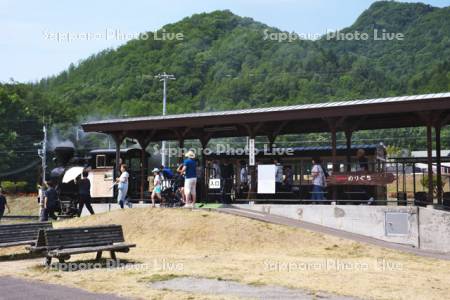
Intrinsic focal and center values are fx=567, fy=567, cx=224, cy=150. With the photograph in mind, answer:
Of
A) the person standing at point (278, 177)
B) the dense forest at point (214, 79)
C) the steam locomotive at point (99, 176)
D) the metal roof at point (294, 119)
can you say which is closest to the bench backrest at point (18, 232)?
the metal roof at point (294, 119)

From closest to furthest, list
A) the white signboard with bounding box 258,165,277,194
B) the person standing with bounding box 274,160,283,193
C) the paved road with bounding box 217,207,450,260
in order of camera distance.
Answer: the paved road with bounding box 217,207,450,260 < the white signboard with bounding box 258,165,277,194 < the person standing with bounding box 274,160,283,193

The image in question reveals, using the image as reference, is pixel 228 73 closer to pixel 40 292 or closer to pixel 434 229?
pixel 434 229

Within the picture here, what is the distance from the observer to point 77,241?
11.5m

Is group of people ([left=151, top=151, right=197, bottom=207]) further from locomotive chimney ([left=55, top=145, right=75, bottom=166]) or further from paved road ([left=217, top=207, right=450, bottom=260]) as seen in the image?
locomotive chimney ([left=55, top=145, right=75, bottom=166])

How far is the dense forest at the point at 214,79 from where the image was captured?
2854 inches

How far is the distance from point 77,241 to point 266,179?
8667mm

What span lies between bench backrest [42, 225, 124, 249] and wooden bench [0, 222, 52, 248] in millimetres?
1152

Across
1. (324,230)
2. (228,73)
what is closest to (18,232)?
(324,230)

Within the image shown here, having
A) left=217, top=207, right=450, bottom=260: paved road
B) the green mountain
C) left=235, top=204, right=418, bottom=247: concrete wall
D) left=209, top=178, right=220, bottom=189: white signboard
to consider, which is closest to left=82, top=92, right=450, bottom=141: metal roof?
left=209, top=178, right=220, bottom=189: white signboard

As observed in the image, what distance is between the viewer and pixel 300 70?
292ft

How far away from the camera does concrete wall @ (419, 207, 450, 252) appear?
49.7 feet

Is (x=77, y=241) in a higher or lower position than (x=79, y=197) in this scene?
lower

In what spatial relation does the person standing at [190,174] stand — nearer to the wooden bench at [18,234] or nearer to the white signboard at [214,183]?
the white signboard at [214,183]

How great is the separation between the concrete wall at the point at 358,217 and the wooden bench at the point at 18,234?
7.76 metres
